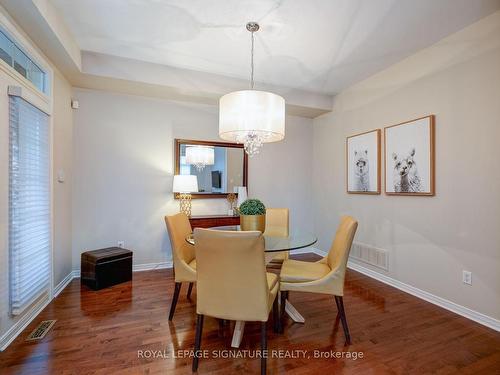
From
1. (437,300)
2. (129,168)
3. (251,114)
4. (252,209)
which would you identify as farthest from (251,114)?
(437,300)


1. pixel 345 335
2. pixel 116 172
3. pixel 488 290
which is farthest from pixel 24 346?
pixel 488 290

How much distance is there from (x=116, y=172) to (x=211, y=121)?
1.53m

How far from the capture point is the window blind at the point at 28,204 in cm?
200

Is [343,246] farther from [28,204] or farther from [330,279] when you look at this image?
[28,204]

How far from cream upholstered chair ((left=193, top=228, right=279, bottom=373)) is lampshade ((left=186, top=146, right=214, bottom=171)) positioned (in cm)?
243

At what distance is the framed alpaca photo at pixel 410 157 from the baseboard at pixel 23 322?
3816 mm

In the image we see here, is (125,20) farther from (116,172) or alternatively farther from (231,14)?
(116,172)

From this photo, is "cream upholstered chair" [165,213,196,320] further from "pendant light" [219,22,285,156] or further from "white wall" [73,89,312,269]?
"white wall" [73,89,312,269]

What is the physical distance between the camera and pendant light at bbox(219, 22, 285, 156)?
2211 millimetres

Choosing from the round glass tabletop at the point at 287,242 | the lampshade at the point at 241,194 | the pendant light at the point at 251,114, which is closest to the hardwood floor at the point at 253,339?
the round glass tabletop at the point at 287,242

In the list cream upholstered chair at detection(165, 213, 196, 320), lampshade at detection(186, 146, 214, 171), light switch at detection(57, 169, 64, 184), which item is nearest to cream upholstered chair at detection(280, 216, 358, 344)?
cream upholstered chair at detection(165, 213, 196, 320)

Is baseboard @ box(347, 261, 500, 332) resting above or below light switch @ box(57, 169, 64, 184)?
below

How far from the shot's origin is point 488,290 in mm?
2256

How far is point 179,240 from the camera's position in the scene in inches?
95.8
